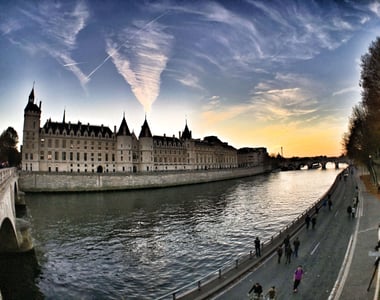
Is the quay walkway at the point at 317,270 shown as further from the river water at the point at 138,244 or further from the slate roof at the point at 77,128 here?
the slate roof at the point at 77,128

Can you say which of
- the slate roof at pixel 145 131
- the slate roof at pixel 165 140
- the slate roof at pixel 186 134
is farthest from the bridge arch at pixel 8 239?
the slate roof at pixel 186 134

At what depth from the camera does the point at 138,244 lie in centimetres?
2617

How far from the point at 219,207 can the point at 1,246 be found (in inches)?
1242

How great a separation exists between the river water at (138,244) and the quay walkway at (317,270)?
3.96 m

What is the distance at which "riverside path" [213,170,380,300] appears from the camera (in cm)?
1287

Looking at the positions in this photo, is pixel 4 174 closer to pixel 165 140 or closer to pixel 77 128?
pixel 77 128

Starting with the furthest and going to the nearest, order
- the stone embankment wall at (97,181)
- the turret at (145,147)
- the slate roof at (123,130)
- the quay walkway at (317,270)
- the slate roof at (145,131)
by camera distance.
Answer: the slate roof at (145,131)
the turret at (145,147)
the slate roof at (123,130)
the stone embankment wall at (97,181)
the quay walkway at (317,270)

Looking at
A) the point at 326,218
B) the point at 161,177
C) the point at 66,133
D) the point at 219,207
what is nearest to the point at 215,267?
the point at 326,218

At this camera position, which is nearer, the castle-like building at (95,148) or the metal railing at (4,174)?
the metal railing at (4,174)

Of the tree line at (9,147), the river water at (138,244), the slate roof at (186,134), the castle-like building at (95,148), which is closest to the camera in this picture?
the river water at (138,244)

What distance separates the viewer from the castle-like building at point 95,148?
8350 cm

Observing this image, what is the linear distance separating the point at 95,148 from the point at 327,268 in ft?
295

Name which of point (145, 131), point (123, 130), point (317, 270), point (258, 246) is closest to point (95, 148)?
point (123, 130)

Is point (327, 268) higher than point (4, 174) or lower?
lower
